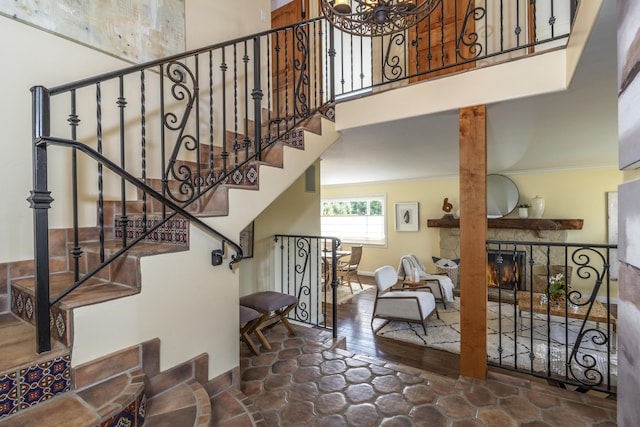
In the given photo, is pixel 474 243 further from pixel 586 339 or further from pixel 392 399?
pixel 586 339

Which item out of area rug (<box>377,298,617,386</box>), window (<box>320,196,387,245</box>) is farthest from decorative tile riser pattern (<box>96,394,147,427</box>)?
window (<box>320,196,387,245</box>)

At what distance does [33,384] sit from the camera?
3.58 ft

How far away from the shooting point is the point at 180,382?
158 centimetres

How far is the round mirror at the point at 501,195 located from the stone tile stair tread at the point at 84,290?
6.51m

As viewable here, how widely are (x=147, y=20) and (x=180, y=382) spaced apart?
271 centimetres

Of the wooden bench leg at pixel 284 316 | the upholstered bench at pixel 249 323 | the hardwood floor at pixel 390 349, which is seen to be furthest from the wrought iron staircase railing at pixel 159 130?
the hardwood floor at pixel 390 349

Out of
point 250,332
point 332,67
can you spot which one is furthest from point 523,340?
point 332,67

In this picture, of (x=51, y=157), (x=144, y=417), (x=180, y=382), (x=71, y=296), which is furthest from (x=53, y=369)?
(x=51, y=157)

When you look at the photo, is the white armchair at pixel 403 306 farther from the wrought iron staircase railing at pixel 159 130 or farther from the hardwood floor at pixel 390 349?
the wrought iron staircase railing at pixel 159 130

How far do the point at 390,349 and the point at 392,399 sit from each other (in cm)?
180

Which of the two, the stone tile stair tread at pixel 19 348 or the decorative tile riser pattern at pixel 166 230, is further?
the decorative tile riser pattern at pixel 166 230

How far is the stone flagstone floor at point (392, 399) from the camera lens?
1750mm

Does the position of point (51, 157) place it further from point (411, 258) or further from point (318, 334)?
point (411, 258)

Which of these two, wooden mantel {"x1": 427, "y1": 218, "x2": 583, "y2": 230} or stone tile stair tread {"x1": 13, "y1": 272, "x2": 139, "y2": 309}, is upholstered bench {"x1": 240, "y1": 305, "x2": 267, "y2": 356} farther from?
wooden mantel {"x1": 427, "y1": 218, "x2": 583, "y2": 230}
